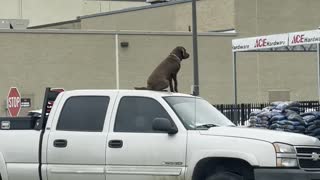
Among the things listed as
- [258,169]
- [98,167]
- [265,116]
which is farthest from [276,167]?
[265,116]

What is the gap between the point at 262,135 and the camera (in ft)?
27.8

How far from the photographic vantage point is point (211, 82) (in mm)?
37750

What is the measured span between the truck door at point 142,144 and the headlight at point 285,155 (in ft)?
4.00

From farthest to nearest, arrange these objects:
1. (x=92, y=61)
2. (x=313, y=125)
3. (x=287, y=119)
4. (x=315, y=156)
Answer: (x=92, y=61)
(x=287, y=119)
(x=313, y=125)
(x=315, y=156)

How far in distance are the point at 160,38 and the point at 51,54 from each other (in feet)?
19.5

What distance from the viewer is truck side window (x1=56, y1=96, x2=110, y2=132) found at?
9.39 meters

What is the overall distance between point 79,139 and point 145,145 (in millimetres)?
986

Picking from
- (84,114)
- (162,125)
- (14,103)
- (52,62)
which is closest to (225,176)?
(162,125)

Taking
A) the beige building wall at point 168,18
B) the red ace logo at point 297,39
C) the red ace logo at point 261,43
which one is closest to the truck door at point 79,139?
the red ace logo at point 297,39

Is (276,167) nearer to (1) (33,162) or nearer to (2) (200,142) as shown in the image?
(2) (200,142)

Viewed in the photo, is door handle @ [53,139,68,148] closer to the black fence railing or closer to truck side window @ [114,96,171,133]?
truck side window @ [114,96,171,133]

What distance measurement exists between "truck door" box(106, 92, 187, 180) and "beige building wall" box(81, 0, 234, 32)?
2907cm

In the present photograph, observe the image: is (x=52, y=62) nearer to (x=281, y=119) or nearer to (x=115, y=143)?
(x=281, y=119)

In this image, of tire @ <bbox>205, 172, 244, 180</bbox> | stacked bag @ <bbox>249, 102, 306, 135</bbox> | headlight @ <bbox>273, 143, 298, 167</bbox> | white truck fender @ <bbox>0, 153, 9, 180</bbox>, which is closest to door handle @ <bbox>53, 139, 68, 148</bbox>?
white truck fender @ <bbox>0, 153, 9, 180</bbox>
